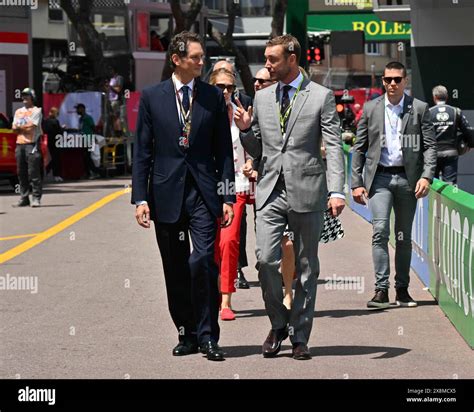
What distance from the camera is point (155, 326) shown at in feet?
32.8

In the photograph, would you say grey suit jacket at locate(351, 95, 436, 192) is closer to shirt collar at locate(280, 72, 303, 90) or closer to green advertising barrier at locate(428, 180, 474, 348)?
green advertising barrier at locate(428, 180, 474, 348)

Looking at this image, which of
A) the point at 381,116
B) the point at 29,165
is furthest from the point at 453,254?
the point at 29,165

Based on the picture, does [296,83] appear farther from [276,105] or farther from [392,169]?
[392,169]

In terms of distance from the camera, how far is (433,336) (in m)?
9.46

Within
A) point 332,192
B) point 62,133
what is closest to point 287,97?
point 332,192

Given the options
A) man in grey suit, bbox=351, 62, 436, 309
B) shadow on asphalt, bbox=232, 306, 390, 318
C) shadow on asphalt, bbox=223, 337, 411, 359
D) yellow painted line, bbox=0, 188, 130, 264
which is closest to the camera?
shadow on asphalt, bbox=223, 337, 411, 359

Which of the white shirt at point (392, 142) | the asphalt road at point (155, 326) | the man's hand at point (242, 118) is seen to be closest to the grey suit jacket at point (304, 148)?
the man's hand at point (242, 118)

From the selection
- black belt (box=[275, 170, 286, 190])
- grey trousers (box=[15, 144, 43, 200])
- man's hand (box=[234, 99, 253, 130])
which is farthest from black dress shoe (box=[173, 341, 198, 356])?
grey trousers (box=[15, 144, 43, 200])

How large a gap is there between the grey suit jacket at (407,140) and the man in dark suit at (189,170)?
2.80 meters

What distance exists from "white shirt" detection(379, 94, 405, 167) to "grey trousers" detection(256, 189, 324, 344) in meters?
2.67

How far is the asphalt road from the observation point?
815 centimetres

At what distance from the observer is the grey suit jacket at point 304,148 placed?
8.49m

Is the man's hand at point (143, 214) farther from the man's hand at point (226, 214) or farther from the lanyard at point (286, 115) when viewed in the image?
the lanyard at point (286, 115)

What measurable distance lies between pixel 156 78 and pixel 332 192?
38.2m
